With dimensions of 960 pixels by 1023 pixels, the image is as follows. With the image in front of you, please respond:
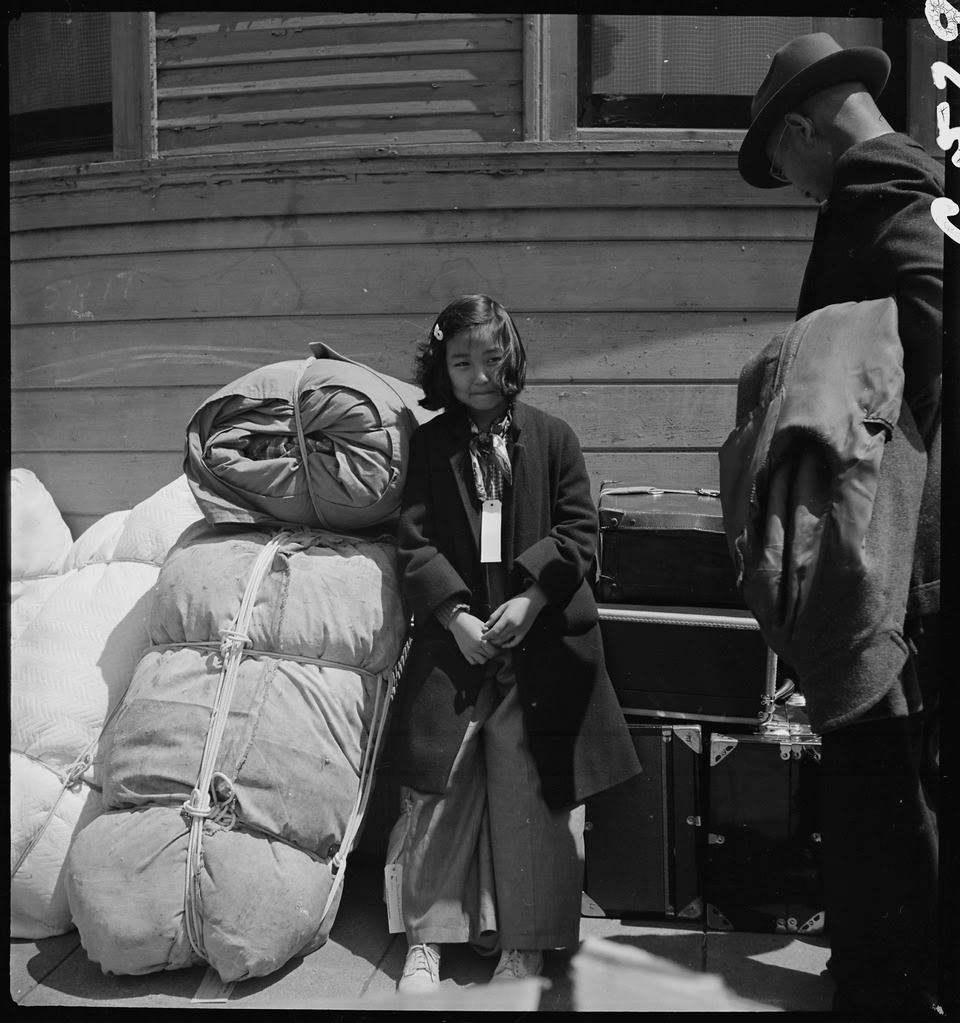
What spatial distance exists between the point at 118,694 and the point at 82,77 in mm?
2670

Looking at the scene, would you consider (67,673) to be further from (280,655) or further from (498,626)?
(498,626)

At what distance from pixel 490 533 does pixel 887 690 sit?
104cm

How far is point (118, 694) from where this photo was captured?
2811 mm

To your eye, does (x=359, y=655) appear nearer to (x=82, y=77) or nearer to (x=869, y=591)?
(x=869, y=591)

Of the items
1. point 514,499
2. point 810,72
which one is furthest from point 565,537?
point 810,72

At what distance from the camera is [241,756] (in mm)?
2402

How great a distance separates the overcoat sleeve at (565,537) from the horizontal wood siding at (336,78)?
159cm

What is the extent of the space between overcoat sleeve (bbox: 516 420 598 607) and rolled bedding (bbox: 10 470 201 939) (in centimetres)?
128

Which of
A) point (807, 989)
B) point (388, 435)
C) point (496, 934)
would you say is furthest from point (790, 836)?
point (388, 435)

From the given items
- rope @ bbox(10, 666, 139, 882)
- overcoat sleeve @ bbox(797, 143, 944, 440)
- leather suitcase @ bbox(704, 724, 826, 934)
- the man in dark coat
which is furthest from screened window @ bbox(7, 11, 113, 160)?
leather suitcase @ bbox(704, 724, 826, 934)

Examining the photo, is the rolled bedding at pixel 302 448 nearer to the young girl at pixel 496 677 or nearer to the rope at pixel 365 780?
the young girl at pixel 496 677

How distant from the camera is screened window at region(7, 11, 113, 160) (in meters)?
3.91

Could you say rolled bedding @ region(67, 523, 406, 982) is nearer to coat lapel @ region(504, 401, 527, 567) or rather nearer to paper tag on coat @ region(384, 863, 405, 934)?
paper tag on coat @ region(384, 863, 405, 934)

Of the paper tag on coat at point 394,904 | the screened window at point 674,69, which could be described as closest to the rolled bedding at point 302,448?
the paper tag on coat at point 394,904
